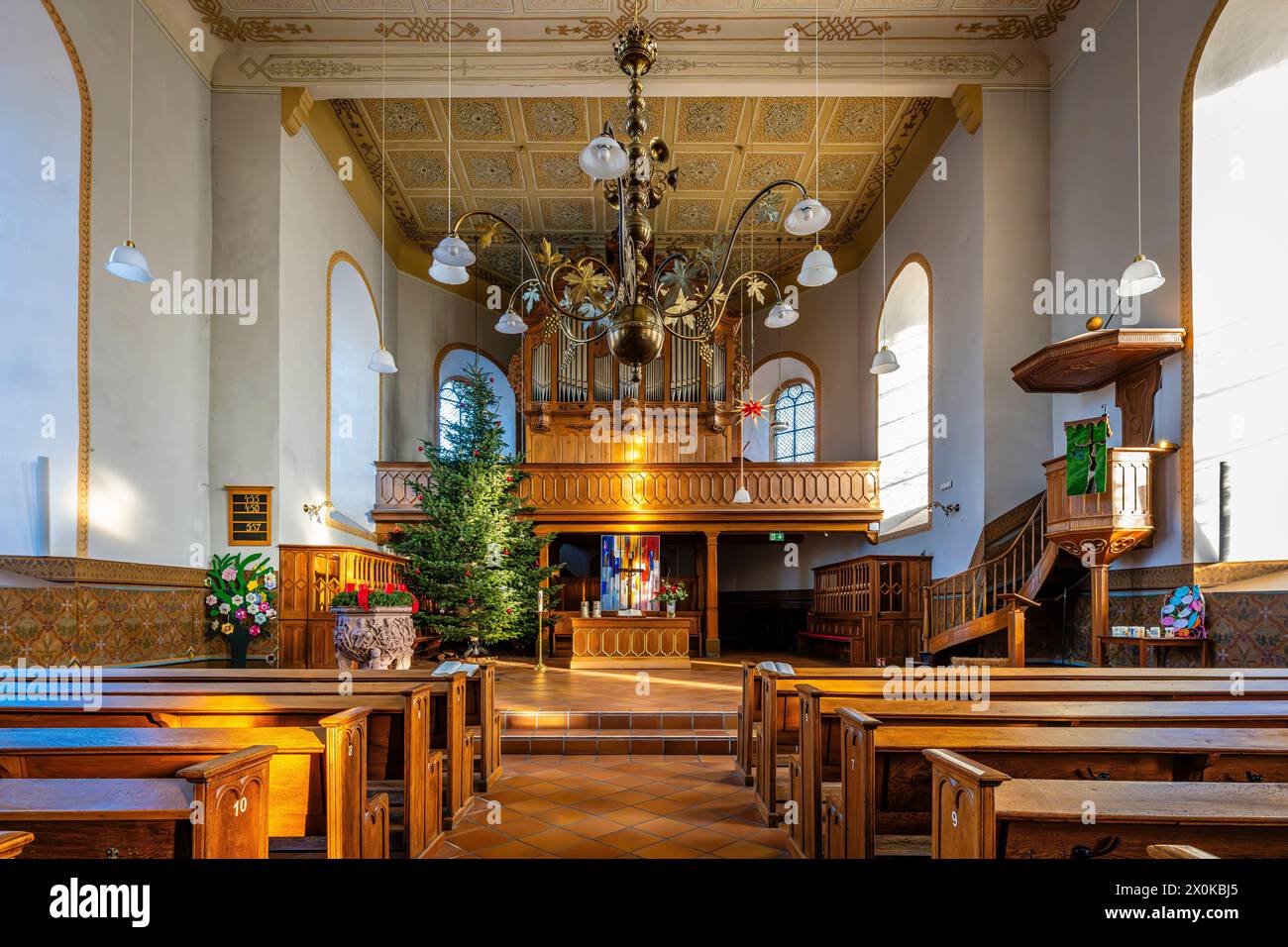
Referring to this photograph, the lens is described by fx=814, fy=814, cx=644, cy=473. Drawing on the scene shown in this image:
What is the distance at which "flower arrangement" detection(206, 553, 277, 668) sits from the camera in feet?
28.5

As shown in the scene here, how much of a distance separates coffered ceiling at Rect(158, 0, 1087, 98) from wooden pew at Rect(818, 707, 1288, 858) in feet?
29.3

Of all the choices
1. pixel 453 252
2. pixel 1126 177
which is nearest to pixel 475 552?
pixel 453 252

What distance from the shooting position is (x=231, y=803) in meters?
2.03

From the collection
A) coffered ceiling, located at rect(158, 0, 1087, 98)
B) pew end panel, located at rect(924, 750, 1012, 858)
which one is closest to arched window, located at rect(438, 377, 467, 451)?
coffered ceiling, located at rect(158, 0, 1087, 98)

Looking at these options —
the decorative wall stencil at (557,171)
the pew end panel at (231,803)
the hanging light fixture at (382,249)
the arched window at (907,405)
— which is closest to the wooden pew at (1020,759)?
the pew end panel at (231,803)

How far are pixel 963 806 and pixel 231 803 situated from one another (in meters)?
1.81

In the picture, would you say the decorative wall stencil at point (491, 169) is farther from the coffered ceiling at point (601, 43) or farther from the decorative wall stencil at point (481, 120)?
the coffered ceiling at point (601, 43)

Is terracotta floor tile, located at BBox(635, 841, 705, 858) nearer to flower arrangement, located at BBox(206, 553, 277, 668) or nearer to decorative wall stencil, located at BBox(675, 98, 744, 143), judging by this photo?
flower arrangement, located at BBox(206, 553, 277, 668)

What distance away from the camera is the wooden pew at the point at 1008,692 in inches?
153

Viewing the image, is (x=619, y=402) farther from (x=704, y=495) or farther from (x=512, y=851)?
(x=512, y=851)

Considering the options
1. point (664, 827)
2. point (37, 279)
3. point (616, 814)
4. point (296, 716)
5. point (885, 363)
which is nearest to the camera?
point (296, 716)

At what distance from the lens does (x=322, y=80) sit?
9.77 meters

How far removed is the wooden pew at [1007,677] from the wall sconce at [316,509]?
6547 millimetres
